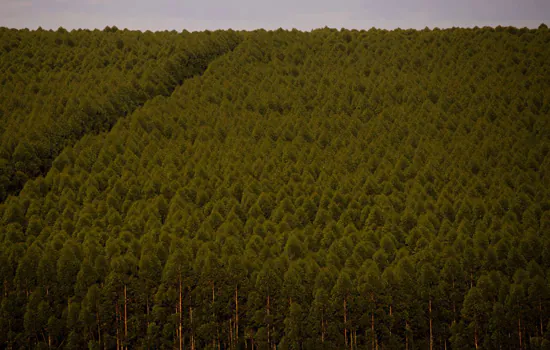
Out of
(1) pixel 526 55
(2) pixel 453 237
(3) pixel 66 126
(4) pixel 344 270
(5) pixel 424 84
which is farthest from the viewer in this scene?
(1) pixel 526 55

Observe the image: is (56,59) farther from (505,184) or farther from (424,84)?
(505,184)

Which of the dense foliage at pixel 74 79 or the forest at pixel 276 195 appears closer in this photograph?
the forest at pixel 276 195

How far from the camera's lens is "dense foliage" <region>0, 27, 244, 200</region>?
5616 centimetres

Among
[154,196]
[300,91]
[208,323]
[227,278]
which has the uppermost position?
[300,91]

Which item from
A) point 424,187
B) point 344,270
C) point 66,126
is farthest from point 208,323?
point 66,126

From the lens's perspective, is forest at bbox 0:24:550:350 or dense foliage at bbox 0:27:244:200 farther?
dense foliage at bbox 0:27:244:200

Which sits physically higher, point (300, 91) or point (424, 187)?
point (300, 91)

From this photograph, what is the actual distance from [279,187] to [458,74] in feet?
129

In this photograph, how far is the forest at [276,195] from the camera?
31.7m

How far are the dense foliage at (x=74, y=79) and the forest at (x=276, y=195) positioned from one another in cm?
33

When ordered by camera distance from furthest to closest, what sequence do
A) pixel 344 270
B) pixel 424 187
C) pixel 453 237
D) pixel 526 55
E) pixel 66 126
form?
pixel 526 55 → pixel 66 126 → pixel 424 187 → pixel 453 237 → pixel 344 270

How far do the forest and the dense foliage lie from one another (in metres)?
0.33

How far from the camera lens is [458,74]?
72.4m

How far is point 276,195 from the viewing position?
44.0 meters
